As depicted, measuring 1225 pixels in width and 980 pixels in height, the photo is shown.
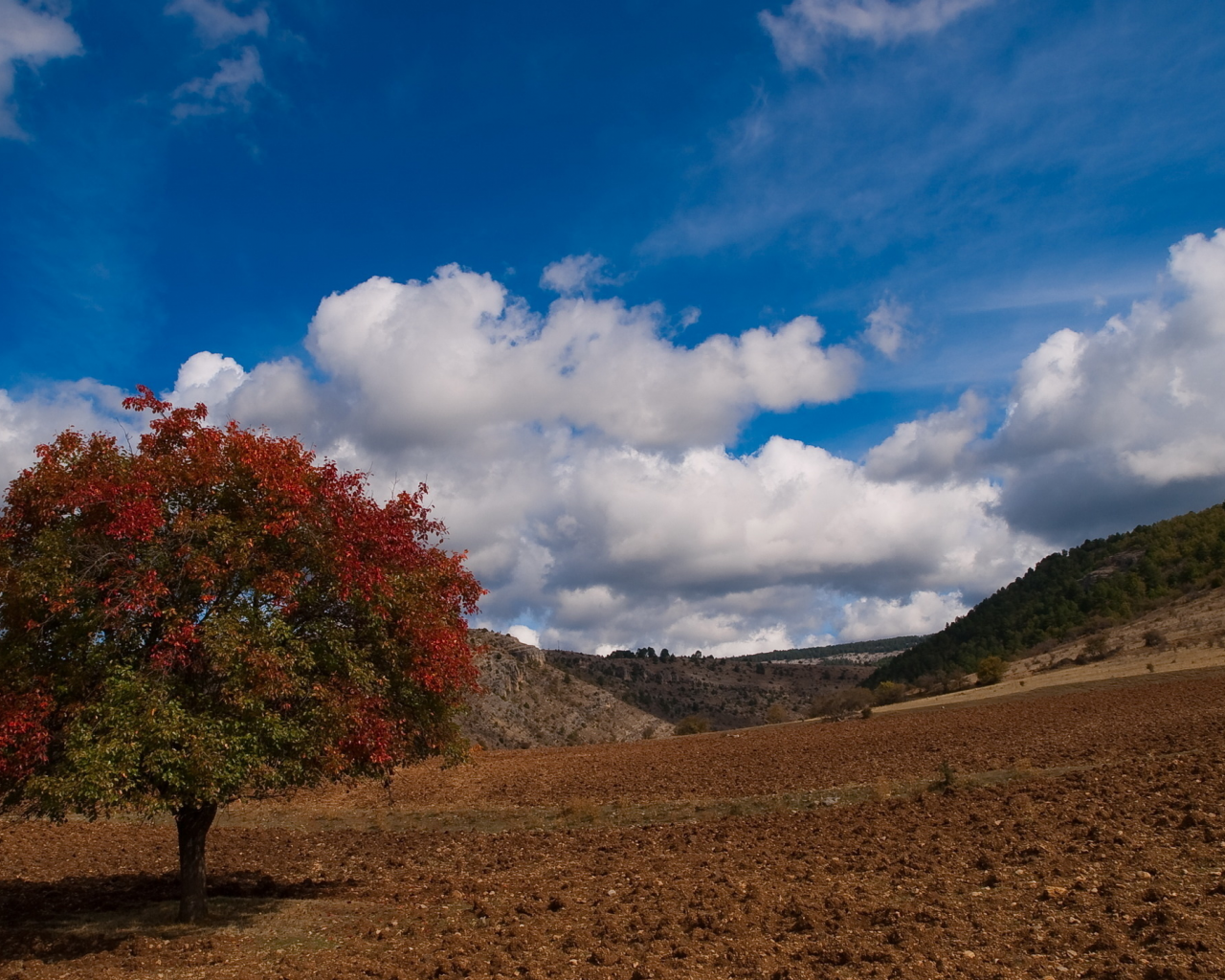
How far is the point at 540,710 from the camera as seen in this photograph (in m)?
109

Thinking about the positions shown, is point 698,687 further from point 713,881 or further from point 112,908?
A: point 112,908

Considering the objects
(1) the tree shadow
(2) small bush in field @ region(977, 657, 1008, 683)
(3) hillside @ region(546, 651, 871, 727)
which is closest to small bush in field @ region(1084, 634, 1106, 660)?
(2) small bush in field @ region(977, 657, 1008, 683)

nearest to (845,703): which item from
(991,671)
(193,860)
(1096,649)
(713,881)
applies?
(991,671)

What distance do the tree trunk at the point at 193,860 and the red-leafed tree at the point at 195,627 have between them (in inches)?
2.1

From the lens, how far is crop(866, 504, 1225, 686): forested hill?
5059 inches

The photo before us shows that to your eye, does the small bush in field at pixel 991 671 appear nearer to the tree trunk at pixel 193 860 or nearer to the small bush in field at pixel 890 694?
the small bush in field at pixel 890 694

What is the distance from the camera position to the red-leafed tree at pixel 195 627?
1134cm

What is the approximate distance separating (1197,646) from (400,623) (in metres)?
89.4

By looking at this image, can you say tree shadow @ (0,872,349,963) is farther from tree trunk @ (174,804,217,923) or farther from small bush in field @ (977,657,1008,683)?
small bush in field @ (977,657,1008,683)

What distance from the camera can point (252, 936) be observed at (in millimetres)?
13797

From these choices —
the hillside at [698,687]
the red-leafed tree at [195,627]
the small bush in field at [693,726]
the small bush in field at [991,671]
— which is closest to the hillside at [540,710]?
the small bush in field at [693,726]

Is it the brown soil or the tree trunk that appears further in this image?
the tree trunk

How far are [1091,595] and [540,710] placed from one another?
4140 inches

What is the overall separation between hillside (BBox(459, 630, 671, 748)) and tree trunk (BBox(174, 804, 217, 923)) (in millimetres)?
73799
